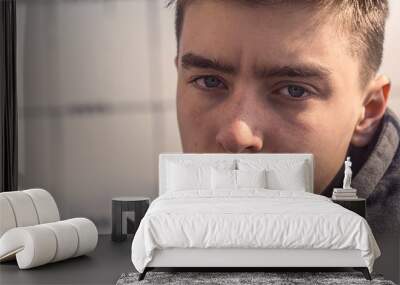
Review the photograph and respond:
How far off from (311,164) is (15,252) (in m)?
2.77

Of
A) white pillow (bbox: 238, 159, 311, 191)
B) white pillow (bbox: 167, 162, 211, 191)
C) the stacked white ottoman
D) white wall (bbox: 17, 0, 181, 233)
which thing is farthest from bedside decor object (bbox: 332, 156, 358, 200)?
the stacked white ottoman

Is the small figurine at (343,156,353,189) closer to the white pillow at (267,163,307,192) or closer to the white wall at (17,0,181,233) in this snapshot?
the white pillow at (267,163,307,192)

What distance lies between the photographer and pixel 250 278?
434 cm

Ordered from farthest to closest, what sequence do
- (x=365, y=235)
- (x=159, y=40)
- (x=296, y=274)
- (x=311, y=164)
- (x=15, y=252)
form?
(x=159, y=40) < (x=311, y=164) < (x=15, y=252) < (x=296, y=274) < (x=365, y=235)

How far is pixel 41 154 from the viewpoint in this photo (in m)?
6.65

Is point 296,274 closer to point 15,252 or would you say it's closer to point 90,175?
point 15,252

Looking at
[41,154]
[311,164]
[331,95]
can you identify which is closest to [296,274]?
[311,164]

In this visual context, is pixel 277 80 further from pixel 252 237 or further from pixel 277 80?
pixel 252 237

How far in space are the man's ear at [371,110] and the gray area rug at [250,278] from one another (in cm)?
195

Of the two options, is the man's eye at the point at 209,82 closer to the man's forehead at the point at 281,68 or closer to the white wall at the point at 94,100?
the man's forehead at the point at 281,68

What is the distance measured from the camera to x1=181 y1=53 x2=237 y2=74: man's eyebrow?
6148 mm

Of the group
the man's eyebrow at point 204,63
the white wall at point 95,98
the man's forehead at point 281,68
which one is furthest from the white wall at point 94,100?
the man's forehead at point 281,68

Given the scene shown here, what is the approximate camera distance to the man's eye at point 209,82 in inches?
244

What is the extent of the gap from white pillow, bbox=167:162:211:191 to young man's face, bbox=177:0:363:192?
50 centimetres
